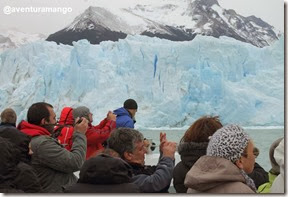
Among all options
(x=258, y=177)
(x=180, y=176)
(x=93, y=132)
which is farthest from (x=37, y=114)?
(x=258, y=177)

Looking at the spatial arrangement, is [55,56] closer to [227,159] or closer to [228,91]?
[228,91]

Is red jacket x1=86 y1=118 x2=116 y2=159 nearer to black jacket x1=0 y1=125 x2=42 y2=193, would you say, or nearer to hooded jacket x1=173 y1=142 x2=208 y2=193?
black jacket x1=0 y1=125 x2=42 y2=193

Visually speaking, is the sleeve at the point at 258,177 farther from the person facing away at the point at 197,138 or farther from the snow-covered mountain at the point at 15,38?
the snow-covered mountain at the point at 15,38

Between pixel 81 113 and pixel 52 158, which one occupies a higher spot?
pixel 81 113

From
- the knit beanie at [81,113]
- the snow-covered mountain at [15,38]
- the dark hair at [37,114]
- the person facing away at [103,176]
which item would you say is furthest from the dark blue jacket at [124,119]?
the snow-covered mountain at [15,38]

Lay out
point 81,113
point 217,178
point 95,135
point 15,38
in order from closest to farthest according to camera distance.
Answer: point 217,178
point 81,113
point 95,135
point 15,38

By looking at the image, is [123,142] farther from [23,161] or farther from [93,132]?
[93,132]
